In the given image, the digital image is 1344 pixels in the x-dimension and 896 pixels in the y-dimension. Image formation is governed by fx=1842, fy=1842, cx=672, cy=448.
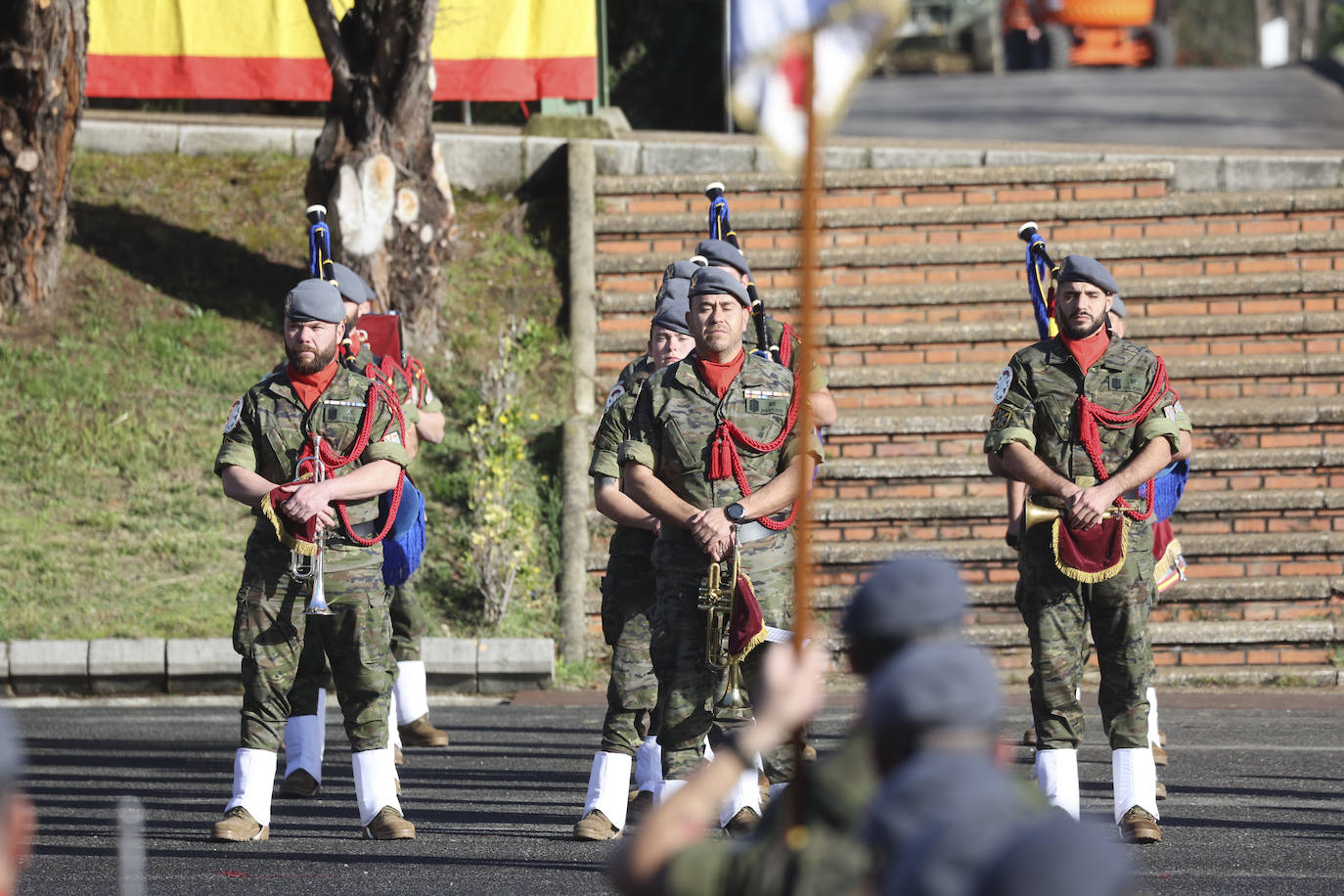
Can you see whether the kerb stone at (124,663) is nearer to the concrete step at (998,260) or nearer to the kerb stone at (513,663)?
the kerb stone at (513,663)

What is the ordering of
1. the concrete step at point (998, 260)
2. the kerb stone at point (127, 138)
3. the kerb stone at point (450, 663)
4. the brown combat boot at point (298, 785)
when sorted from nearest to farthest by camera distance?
the brown combat boot at point (298, 785) → the kerb stone at point (450, 663) → the concrete step at point (998, 260) → the kerb stone at point (127, 138)

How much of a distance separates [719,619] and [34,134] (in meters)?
10.4

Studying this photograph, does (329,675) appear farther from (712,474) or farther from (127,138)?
(127,138)

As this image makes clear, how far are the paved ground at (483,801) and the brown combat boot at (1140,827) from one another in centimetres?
8

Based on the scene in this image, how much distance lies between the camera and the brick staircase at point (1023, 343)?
40.1ft

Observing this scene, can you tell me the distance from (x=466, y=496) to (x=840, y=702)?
3.07 metres

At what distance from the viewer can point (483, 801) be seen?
328 inches

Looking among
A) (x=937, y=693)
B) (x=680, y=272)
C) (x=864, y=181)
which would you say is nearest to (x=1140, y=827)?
(x=680, y=272)

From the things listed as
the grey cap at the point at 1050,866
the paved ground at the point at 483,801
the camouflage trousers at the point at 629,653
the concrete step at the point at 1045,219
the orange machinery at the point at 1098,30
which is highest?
the orange machinery at the point at 1098,30

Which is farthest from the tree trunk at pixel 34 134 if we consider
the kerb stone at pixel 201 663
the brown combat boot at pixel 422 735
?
the brown combat boot at pixel 422 735

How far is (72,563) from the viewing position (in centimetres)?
1216

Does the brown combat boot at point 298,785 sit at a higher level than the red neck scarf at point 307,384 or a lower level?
lower

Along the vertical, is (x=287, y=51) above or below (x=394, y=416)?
above

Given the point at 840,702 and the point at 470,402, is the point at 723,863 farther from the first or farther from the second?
the point at 470,402
